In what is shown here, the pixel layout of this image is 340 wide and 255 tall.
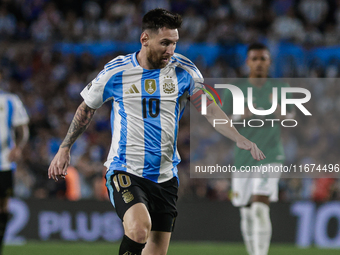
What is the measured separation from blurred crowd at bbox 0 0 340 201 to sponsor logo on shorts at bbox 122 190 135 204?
5390mm

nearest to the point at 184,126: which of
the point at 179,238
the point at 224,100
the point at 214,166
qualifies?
the point at 214,166

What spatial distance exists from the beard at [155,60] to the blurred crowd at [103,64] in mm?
5324

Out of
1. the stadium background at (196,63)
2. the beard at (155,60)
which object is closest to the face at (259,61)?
the beard at (155,60)

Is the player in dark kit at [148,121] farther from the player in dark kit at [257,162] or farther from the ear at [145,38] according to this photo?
the player in dark kit at [257,162]

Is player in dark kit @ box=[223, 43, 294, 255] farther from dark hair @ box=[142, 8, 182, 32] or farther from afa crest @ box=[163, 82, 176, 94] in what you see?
dark hair @ box=[142, 8, 182, 32]

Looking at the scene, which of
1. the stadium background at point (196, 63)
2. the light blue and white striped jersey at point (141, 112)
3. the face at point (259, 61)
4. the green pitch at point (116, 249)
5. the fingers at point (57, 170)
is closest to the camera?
the fingers at point (57, 170)

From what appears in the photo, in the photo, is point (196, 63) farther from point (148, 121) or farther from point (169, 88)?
point (148, 121)

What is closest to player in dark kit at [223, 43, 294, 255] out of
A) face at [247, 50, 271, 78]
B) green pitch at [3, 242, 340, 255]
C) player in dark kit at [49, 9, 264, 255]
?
face at [247, 50, 271, 78]

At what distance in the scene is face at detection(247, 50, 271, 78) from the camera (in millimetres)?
5621

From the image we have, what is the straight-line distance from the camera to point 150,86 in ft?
12.9

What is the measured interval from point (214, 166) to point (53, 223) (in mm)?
3404

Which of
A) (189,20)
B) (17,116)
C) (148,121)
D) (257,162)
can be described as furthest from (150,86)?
(189,20)

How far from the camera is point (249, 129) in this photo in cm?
578

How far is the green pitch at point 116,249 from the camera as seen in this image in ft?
23.7
